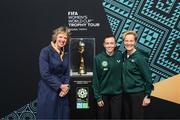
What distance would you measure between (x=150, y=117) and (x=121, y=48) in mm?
1085

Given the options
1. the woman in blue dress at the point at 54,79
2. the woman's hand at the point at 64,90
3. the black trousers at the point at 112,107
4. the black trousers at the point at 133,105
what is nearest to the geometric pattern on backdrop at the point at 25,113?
the woman in blue dress at the point at 54,79

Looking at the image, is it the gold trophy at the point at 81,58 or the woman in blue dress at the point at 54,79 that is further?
the gold trophy at the point at 81,58

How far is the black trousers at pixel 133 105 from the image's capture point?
13.4 ft

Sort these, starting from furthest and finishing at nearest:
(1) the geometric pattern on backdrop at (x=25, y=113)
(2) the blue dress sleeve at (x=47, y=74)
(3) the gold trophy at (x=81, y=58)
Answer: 1. (1) the geometric pattern on backdrop at (x=25, y=113)
2. (3) the gold trophy at (x=81, y=58)
3. (2) the blue dress sleeve at (x=47, y=74)

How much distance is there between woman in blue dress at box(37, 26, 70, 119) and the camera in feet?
13.2

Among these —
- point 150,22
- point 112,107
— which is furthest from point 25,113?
point 150,22

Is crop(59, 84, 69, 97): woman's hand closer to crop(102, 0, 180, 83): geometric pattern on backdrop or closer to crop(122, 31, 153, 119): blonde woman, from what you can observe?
crop(122, 31, 153, 119): blonde woman

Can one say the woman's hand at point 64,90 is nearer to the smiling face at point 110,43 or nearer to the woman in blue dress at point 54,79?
the woman in blue dress at point 54,79

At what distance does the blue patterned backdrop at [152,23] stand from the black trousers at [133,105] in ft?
3.09

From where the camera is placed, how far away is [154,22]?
4840mm

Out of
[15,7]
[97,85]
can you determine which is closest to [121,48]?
[97,85]

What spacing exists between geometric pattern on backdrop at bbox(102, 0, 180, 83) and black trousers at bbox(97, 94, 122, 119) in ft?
3.11

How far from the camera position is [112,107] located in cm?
415

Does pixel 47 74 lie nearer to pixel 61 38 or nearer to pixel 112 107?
pixel 61 38
